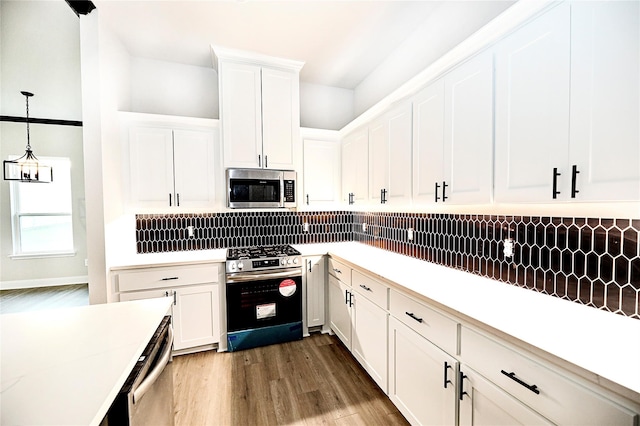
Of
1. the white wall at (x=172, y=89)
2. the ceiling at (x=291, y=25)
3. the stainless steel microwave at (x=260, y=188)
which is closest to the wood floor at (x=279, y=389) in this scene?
the stainless steel microwave at (x=260, y=188)

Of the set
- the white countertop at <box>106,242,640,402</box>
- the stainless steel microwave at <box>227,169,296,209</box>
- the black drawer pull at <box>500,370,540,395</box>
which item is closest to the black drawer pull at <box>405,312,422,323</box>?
the white countertop at <box>106,242,640,402</box>

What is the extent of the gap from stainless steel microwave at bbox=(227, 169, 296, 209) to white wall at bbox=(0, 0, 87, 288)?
2.75m

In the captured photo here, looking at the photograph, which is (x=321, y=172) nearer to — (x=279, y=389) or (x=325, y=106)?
(x=325, y=106)

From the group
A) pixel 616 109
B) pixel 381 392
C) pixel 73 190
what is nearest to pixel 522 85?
pixel 616 109

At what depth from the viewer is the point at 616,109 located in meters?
0.91

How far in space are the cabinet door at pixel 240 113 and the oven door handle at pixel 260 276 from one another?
1109mm

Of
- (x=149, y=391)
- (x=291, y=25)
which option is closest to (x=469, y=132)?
(x=291, y=25)

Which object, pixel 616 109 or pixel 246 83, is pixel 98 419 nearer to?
pixel 616 109

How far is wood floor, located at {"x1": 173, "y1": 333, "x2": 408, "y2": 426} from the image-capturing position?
173cm

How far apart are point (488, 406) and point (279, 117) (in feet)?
9.06

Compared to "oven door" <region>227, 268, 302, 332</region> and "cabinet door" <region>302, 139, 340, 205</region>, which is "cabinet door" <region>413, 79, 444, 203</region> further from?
"oven door" <region>227, 268, 302, 332</region>

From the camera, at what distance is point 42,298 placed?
4.04 meters

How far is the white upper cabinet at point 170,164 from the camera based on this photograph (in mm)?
2518

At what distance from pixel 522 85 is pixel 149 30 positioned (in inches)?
115
